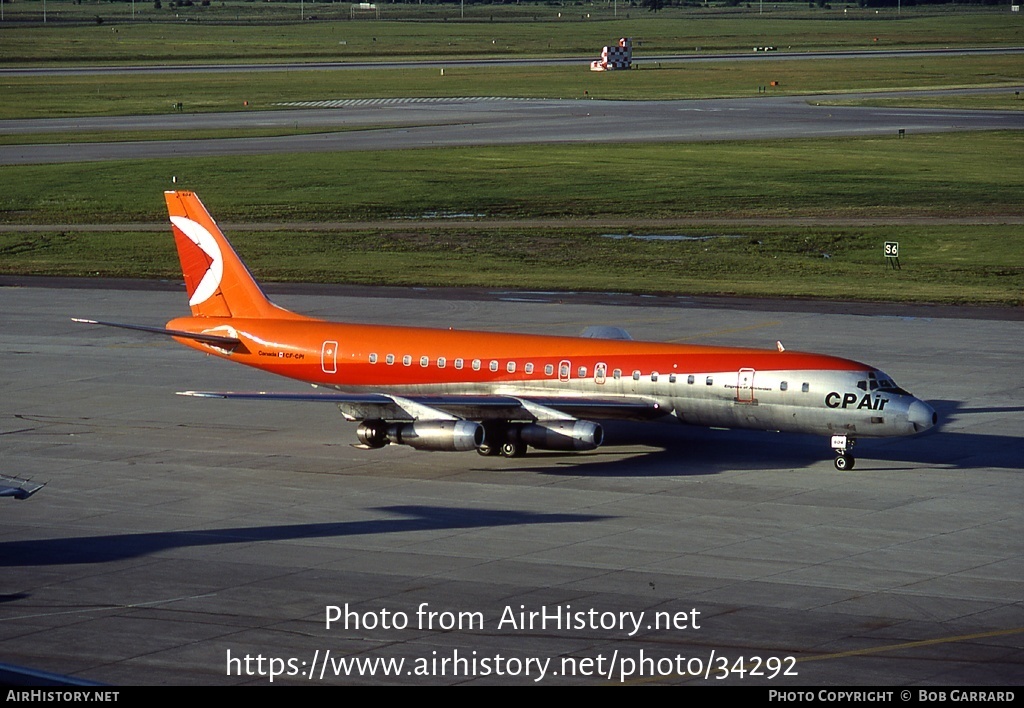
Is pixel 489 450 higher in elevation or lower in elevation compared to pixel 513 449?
lower

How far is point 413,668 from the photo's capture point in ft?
92.2

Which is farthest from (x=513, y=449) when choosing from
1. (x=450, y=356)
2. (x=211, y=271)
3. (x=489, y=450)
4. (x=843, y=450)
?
(x=211, y=271)

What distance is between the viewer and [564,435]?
44.6 metres

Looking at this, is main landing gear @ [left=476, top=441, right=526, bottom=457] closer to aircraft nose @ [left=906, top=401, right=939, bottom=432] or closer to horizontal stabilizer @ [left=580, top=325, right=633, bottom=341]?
horizontal stabilizer @ [left=580, top=325, right=633, bottom=341]

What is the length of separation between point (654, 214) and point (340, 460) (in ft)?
196

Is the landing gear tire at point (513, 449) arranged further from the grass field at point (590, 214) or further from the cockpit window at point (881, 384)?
the grass field at point (590, 214)

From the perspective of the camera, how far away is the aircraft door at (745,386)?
44.6m

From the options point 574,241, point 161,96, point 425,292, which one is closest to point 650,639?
point 425,292

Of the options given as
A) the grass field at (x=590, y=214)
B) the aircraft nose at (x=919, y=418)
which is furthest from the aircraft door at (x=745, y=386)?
the grass field at (x=590, y=214)

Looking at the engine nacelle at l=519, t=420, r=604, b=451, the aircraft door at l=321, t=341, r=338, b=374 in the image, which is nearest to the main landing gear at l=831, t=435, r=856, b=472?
the engine nacelle at l=519, t=420, r=604, b=451

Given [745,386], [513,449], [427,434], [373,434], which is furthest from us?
[513,449]

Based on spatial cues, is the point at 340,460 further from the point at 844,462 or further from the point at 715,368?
the point at 844,462

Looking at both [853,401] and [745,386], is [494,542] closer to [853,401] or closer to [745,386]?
[745,386]

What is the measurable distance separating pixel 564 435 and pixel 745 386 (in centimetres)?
561
